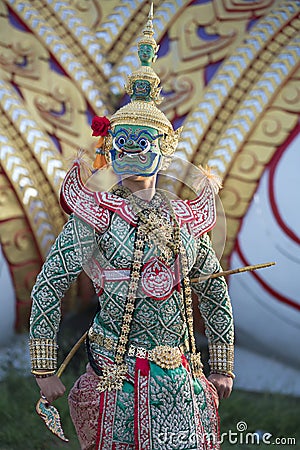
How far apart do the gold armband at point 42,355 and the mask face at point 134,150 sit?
456 millimetres

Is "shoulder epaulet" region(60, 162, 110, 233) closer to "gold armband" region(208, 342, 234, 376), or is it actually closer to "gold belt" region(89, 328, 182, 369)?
"gold belt" region(89, 328, 182, 369)

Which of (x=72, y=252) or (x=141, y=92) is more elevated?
(x=141, y=92)

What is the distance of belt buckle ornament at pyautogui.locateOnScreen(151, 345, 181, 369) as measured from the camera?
2.17 metres

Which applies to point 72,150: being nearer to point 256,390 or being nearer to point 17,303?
point 17,303

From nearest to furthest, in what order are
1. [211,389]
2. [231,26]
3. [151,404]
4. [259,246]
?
[151,404] < [211,389] < [259,246] < [231,26]

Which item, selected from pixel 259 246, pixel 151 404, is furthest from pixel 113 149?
pixel 259 246

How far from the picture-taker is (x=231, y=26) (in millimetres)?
3846

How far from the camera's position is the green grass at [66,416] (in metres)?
3.29

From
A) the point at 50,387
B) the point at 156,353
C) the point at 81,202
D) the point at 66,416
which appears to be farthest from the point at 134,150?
the point at 66,416

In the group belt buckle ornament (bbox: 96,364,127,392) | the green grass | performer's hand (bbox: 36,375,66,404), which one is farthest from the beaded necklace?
the green grass

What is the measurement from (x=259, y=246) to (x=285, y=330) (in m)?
0.35

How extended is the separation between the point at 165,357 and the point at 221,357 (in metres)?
0.21

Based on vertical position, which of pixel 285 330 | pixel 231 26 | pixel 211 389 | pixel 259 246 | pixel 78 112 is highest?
pixel 231 26

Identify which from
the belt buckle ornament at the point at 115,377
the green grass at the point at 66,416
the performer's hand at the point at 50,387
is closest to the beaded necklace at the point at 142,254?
the belt buckle ornament at the point at 115,377
